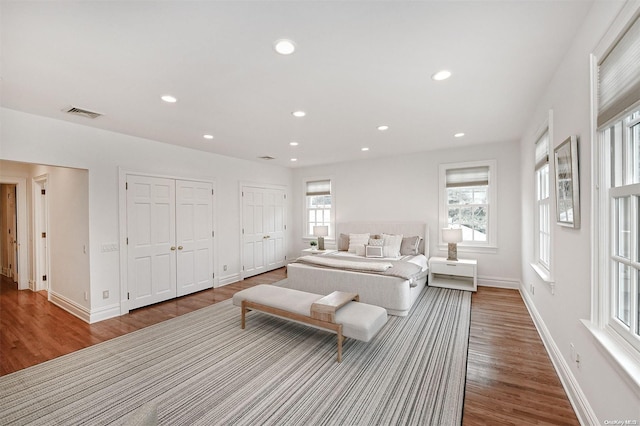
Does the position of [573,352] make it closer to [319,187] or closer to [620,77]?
[620,77]

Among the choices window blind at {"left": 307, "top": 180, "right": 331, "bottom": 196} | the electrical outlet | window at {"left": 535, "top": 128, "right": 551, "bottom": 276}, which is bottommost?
the electrical outlet

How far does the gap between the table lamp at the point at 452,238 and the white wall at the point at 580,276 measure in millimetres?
2101

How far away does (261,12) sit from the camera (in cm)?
155

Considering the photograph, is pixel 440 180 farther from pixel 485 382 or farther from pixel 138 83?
pixel 138 83

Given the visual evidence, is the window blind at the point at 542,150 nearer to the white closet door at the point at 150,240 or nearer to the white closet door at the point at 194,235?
the white closet door at the point at 194,235

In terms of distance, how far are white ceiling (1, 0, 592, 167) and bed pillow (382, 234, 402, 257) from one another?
2.34 meters

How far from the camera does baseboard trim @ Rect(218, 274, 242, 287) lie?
5.22 meters

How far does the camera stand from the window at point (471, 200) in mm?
4863

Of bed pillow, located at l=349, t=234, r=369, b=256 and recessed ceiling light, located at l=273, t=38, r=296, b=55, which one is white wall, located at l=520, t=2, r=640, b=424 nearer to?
recessed ceiling light, located at l=273, t=38, r=296, b=55

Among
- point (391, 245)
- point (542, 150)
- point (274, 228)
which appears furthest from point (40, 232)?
point (542, 150)

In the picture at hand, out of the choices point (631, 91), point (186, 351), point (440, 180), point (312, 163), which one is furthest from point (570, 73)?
point (312, 163)

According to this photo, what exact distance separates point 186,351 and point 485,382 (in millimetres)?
2835

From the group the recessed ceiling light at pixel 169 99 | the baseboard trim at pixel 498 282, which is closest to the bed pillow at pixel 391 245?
the baseboard trim at pixel 498 282

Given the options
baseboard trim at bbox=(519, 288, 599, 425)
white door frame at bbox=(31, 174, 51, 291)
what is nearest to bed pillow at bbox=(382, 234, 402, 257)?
baseboard trim at bbox=(519, 288, 599, 425)
